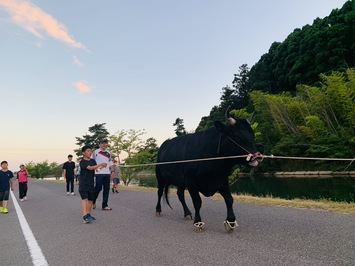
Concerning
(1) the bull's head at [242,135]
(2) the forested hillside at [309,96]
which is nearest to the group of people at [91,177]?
(1) the bull's head at [242,135]

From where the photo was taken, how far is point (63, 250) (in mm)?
4195

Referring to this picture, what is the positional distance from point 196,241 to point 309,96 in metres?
30.5

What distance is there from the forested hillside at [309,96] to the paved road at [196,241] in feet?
52.6

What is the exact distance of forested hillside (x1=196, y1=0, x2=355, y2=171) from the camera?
2772cm

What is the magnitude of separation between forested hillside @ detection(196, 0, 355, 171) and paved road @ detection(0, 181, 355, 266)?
631 inches

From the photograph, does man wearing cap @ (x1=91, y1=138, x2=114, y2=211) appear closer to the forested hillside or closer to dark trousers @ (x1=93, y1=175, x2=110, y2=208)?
dark trousers @ (x1=93, y1=175, x2=110, y2=208)

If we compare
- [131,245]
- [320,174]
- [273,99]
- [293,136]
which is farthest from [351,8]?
[131,245]

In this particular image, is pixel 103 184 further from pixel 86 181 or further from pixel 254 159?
pixel 254 159

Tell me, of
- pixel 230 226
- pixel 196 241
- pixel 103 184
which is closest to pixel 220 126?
pixel 230 226

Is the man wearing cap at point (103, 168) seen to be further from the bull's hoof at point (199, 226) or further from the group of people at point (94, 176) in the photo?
the bull's hoof at point (199, 226)

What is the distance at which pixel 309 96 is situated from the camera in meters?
31.2

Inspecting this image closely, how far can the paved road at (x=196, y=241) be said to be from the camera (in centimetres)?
338

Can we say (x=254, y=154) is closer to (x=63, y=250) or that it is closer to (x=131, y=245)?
(x=131, y=245)

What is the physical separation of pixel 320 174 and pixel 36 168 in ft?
263
